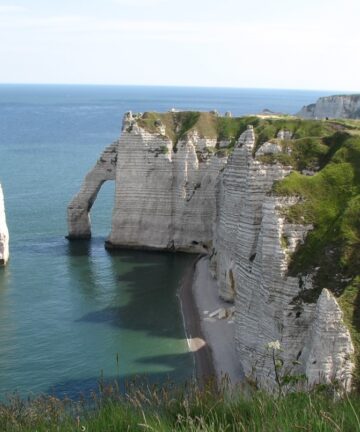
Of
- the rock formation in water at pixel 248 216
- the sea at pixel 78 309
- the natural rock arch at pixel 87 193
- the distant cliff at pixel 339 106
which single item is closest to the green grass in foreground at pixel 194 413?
the sea at pixel 78 309

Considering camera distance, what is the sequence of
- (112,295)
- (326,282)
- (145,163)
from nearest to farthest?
(326,282)
(112,295)
(145,163)

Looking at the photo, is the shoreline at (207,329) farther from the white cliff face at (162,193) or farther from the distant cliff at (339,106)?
the distant cliff at (339,106)

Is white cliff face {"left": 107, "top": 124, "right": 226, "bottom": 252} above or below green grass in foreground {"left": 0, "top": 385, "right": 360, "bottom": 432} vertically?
below

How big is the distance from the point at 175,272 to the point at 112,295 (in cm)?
733

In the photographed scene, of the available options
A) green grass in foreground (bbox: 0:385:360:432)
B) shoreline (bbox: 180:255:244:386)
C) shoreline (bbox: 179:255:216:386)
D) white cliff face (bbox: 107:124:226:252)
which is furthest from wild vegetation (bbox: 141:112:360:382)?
white cliff face (bbox: 107:124:226:252)

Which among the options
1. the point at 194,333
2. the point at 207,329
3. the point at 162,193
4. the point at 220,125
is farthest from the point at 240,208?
the point at 220,125

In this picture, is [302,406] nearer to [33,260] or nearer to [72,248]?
[33,260]

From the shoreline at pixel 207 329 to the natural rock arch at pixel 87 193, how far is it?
546 inches

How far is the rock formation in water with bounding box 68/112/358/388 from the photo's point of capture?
85.3ft

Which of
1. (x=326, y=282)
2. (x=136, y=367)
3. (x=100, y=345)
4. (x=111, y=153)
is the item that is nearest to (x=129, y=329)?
(x=100, y=345)

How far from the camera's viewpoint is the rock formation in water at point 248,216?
26.0 meters

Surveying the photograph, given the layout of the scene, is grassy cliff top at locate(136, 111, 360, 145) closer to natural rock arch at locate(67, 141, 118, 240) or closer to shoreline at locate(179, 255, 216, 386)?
natural rock arch at locate(67, 141, 118, 240)

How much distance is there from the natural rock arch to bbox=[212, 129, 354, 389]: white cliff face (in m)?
24.5

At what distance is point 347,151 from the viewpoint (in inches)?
1366
